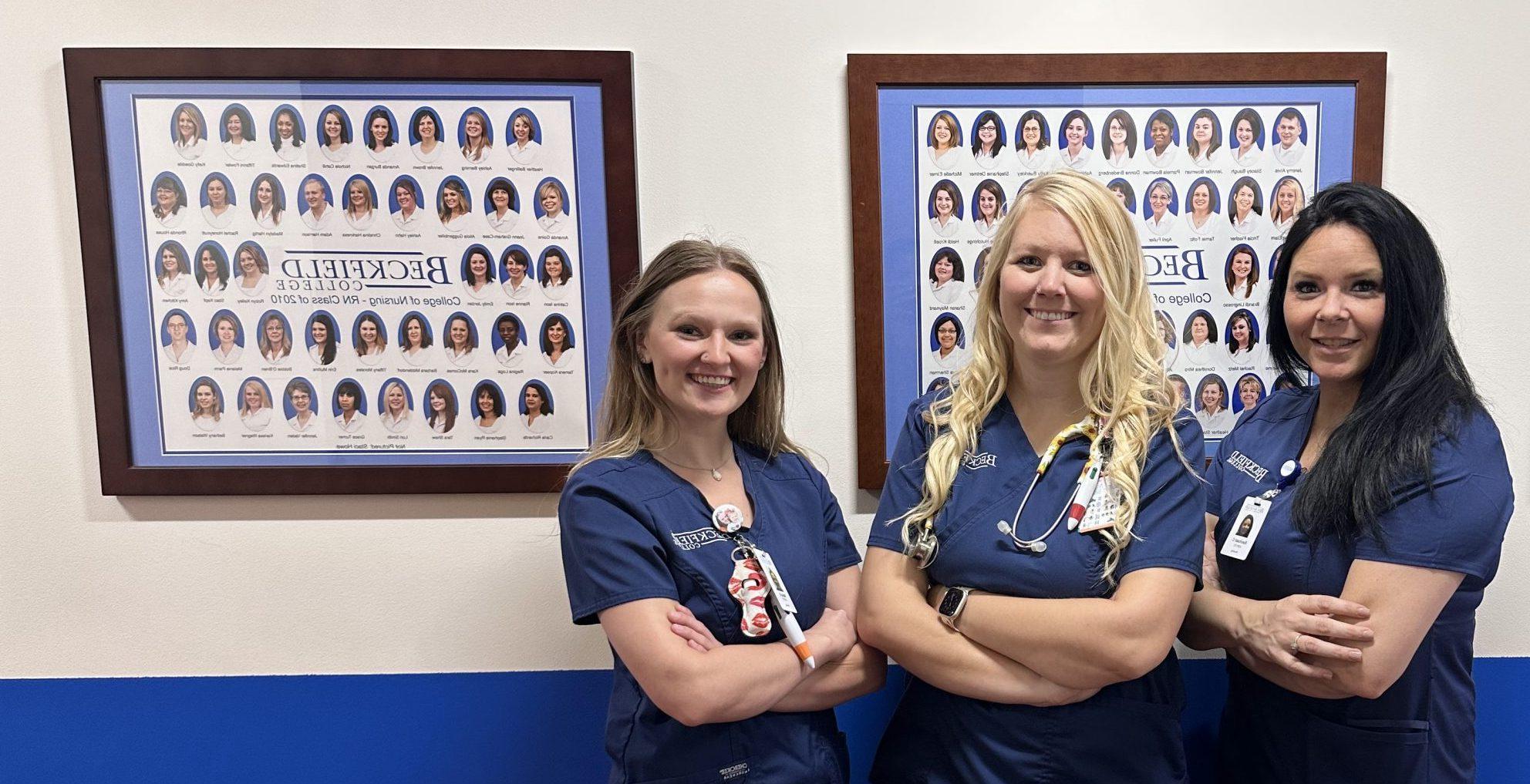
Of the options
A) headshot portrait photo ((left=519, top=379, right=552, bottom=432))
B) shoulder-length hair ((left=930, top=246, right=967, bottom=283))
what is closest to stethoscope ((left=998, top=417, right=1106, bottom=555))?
shoulder-length hair ((left=930, top=246, right=967, bottom=283))

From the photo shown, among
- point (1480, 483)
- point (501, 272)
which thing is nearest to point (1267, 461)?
point (1480, 483)

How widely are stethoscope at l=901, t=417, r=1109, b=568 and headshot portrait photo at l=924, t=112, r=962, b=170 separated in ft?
2.19

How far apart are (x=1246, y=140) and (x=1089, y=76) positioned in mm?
369

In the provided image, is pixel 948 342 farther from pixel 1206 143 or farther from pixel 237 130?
pixel 237 130

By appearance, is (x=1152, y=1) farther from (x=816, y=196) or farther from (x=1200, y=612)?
(x=1200, y=612)

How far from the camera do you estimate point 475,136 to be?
1713mm

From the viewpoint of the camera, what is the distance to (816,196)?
5.72ft

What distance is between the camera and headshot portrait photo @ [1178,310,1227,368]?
1.78m

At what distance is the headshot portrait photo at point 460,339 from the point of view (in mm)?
1767

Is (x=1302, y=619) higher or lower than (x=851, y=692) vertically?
higher

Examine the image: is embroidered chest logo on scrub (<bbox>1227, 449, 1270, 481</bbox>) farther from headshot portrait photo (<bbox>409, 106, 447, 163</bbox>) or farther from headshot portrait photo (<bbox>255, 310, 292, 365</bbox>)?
headshot portrait photo (<bbox>255, 310, 292, 365</bbox>)

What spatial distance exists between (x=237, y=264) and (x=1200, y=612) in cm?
202

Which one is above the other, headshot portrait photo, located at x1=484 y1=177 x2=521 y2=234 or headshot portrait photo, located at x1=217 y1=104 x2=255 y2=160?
headshot portrait photo, located at x1=217 y1=104 x2=255 y2=160

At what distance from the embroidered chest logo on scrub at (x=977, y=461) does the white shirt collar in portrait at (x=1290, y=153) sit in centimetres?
100
